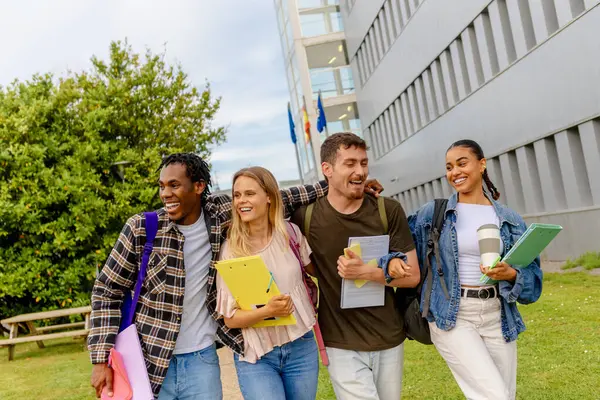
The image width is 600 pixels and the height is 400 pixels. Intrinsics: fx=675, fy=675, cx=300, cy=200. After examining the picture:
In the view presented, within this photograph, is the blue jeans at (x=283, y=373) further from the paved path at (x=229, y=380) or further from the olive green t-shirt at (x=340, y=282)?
the paved path at (x=229, y=380)

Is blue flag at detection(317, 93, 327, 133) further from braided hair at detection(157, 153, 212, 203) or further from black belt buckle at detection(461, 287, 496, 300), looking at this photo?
black belt buckle at detection(461, 287, 496, 300)

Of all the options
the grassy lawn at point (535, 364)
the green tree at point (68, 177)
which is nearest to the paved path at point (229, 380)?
the grassy lawn at point (535, 364)

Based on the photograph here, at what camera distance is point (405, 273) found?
373 centimetres

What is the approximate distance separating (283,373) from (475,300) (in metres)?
1.18

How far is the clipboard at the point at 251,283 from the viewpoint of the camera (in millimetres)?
3416

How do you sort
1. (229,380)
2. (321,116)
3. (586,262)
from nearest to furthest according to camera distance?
(229,380)
(586,262)
(321,116)

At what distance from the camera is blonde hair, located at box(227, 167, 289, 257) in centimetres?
373

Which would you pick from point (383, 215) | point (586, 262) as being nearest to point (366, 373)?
point (383, 215)

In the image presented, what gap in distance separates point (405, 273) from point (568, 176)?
12.3m

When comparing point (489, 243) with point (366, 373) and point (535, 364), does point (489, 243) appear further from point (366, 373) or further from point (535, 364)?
A: point (535, 364)

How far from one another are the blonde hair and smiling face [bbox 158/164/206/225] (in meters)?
0.23

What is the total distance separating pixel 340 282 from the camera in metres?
3.93

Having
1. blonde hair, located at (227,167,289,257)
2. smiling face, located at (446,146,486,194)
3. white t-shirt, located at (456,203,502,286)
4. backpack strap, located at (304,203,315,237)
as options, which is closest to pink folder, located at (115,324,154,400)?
blonde hair, located at (227,167,289,257)

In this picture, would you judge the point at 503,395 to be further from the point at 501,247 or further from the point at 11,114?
the point at 11,114
